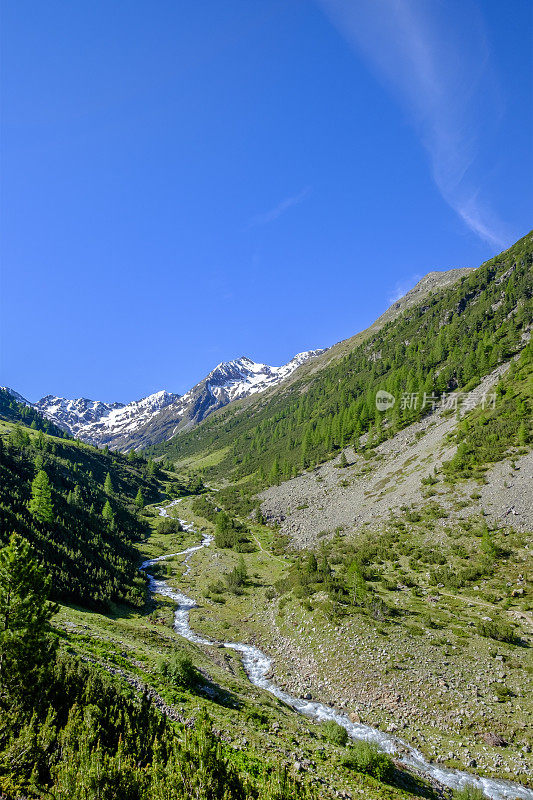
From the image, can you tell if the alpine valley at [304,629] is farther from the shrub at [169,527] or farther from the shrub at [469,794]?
the shrub at [169,527]

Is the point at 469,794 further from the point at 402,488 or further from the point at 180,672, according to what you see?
the point at 402,488

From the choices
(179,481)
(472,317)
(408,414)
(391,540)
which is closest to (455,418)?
(408,414)

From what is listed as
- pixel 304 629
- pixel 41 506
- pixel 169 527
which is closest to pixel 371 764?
pixel 304 629

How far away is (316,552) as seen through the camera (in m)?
56.6

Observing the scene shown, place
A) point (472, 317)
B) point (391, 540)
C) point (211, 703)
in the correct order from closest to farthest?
1. point (211, 703)
2. point (391, 540)
3. point (472, 317)

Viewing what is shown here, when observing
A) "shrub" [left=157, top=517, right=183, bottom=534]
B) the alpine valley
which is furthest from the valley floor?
"shrub" [left=157, top=517, right=183, bottom=534]

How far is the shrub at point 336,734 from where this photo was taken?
18806 mm

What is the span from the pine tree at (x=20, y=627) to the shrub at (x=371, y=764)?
49.6ft

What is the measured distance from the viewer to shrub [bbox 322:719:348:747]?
18.8 meters

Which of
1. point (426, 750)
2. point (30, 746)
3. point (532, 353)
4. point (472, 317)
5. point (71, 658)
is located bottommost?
point (426, 750)

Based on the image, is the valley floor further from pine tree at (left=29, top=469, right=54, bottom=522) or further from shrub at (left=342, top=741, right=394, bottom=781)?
→ pine tree at (left=29, top=469, right=54, bottom=522)

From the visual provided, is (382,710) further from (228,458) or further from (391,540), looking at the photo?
(228,458)

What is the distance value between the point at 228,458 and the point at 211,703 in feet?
592

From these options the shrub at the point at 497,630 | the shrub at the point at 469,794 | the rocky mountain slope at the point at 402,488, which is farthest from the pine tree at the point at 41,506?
the shrub at the point at 497,630
